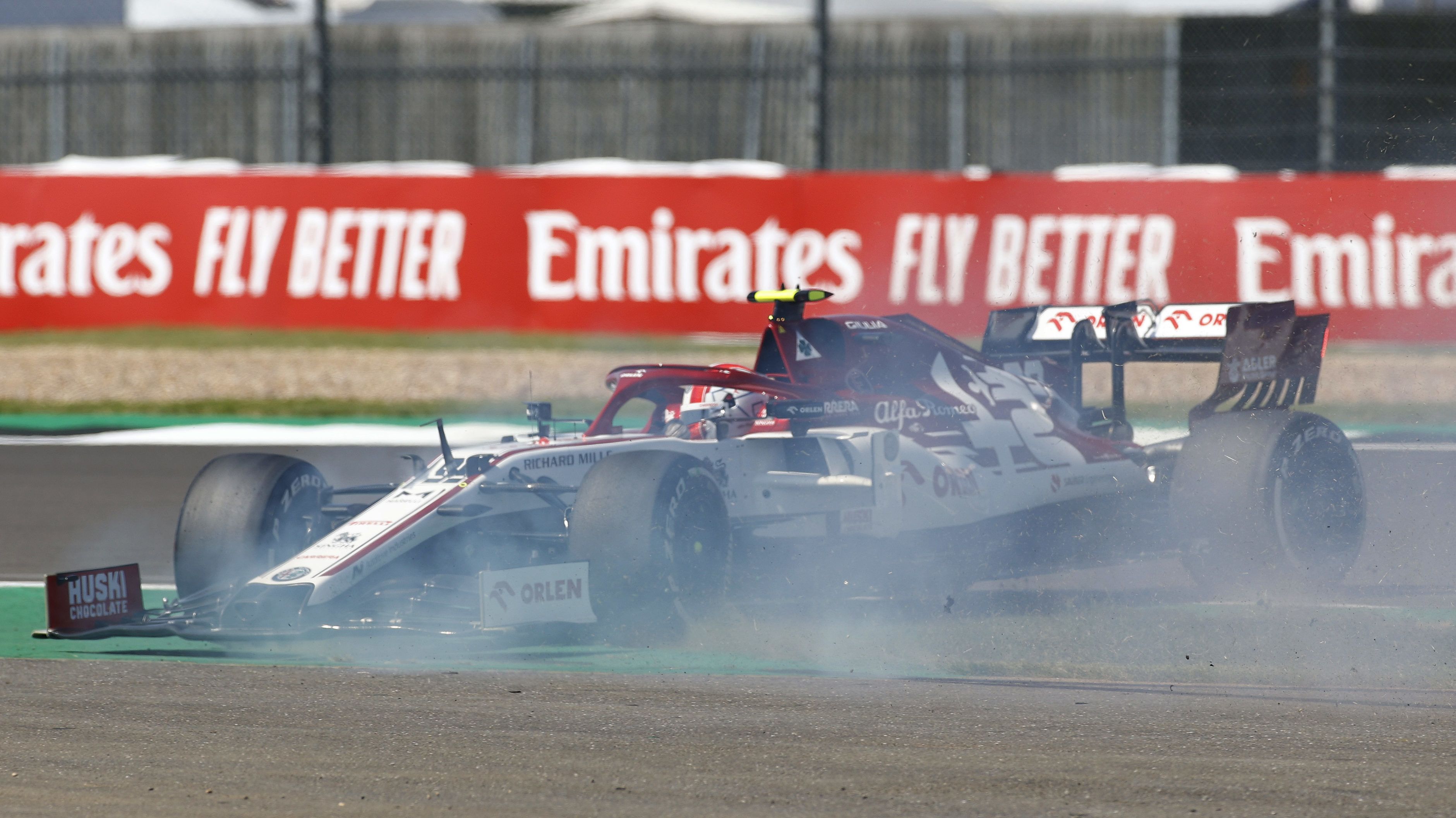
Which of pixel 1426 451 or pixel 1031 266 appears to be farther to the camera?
pixel 1031 266

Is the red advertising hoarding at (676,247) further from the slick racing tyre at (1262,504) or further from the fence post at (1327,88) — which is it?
the slick racing tyre at (1262,504)

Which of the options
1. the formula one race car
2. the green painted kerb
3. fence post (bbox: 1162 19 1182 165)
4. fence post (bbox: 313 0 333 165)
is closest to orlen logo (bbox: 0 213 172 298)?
fence post (bbox: 313 0 333 165)

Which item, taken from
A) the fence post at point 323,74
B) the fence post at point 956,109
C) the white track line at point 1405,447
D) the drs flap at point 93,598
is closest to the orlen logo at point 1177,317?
the white track line at point 1405,447

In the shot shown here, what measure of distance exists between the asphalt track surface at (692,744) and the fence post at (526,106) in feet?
45.1

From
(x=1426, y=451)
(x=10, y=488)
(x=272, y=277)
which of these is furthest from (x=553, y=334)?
A: (x=1426, y=451)

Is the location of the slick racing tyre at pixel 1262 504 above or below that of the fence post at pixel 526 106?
below

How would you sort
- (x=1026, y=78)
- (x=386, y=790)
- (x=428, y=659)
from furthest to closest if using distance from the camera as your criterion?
(x=1026, y=78) → (x=428, y=659) → (x=386, y=790)

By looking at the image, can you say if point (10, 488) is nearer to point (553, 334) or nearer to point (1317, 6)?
point (553, 334)

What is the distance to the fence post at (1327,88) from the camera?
1491cm

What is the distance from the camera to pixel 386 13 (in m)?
28.9

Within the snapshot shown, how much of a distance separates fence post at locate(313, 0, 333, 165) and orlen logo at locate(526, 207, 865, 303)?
2.14m

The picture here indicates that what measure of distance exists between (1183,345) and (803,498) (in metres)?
2.08

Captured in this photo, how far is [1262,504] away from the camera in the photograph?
23.1 feet

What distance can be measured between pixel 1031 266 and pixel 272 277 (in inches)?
238
